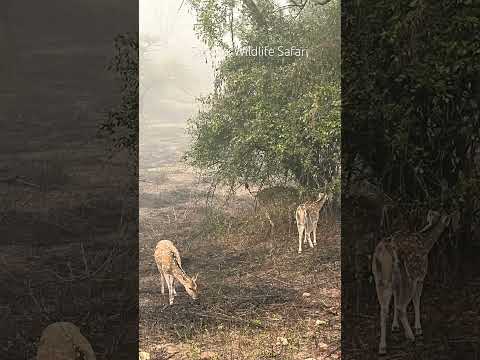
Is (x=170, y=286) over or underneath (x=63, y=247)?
underneath

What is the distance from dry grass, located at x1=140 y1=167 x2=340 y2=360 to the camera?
7.28 m

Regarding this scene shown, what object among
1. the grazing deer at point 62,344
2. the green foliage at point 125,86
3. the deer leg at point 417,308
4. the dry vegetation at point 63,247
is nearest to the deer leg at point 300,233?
the deer leg at point 417,308

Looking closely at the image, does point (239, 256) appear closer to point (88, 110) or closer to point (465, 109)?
point (88, 110)

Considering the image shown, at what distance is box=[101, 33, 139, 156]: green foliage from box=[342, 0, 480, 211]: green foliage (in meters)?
1.68

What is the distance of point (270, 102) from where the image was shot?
7457mm

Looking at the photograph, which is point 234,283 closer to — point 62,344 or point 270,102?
point 270,102

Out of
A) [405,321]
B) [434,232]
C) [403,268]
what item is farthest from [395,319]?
[434,232]

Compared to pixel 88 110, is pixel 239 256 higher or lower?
lower

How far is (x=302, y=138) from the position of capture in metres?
7.46

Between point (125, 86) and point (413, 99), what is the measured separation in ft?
7.41

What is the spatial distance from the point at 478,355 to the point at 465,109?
193 cm

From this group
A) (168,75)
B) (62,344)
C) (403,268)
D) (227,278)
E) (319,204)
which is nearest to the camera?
(62,344)

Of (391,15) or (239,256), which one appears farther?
(239,256)

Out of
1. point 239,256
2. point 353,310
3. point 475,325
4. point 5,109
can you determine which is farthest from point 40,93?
point 475,325
